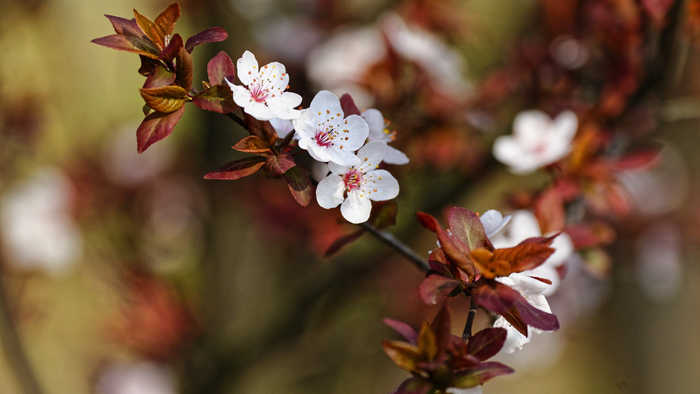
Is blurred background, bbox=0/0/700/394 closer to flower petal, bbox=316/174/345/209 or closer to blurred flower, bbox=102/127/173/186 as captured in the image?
blurred flower, bbox=102/127/173/186

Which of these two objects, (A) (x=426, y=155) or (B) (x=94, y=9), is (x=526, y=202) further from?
(B) (x=94, y=9)

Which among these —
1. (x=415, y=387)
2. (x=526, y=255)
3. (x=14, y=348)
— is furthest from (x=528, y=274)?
(x=14, y=348)

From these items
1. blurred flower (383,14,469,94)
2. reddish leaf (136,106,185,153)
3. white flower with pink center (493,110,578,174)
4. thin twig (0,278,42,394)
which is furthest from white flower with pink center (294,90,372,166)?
thin twig (0,278,42,394)

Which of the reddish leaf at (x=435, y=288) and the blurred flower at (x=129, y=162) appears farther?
the blurred flower at (x=129, y=162)

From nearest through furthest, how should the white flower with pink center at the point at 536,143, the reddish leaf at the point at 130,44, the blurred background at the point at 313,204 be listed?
the reddish leaf at the point at 130,44
the white flower with pink center at the point at 536,143
the blurred background at the point at 313,204

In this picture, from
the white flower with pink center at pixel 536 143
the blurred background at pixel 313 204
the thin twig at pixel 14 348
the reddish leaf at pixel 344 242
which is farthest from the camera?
the thin twig at pixel 14 348

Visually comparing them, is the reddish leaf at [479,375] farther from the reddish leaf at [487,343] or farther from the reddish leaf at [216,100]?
the reddish leaf at [216,100]

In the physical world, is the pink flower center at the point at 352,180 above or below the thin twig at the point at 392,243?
above

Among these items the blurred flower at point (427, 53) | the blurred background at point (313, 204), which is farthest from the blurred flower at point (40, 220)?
the blurred flower at point (427, 53)

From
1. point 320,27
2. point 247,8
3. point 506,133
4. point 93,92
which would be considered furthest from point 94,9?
point 506,133
